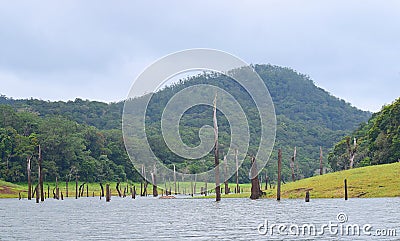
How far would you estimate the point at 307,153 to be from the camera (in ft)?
562

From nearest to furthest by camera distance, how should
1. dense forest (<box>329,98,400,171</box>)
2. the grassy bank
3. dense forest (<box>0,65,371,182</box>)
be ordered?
the grassy bank, dense forest (<box>329,98,400,171</box>), dense forest (<box>0,65,371,182</box>)

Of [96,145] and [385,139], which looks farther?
[96,145]

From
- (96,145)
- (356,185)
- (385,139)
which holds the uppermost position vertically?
(96,145)

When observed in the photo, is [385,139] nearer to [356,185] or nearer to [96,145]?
[356,185]

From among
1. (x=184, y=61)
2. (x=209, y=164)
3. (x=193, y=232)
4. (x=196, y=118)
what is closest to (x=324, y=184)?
(x=184, y=61)

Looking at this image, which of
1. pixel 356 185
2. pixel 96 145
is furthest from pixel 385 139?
pixel 96 145

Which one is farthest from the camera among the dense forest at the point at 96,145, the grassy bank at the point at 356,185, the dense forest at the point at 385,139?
the dense forest at the point at 96,145

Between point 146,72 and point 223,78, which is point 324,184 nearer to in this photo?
point 146,72

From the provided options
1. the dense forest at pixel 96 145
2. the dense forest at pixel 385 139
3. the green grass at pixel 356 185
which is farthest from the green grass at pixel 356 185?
the dense forest at pixel 96 145

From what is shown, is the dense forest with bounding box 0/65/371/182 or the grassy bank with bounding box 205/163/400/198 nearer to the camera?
the grassy bank with bounding box 205/163/400/198

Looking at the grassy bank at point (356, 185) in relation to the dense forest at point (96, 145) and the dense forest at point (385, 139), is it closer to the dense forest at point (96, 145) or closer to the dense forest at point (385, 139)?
the dense forest at point (385, 139)

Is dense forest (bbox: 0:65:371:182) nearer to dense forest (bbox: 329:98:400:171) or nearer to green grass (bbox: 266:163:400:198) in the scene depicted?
dense forest (bbox: 329:98:400:171)

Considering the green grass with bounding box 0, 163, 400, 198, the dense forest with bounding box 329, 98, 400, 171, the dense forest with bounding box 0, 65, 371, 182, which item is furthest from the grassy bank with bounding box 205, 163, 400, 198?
the dense forest with bounding box 0, 65, 371, 182

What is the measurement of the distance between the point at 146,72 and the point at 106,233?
23989mm
